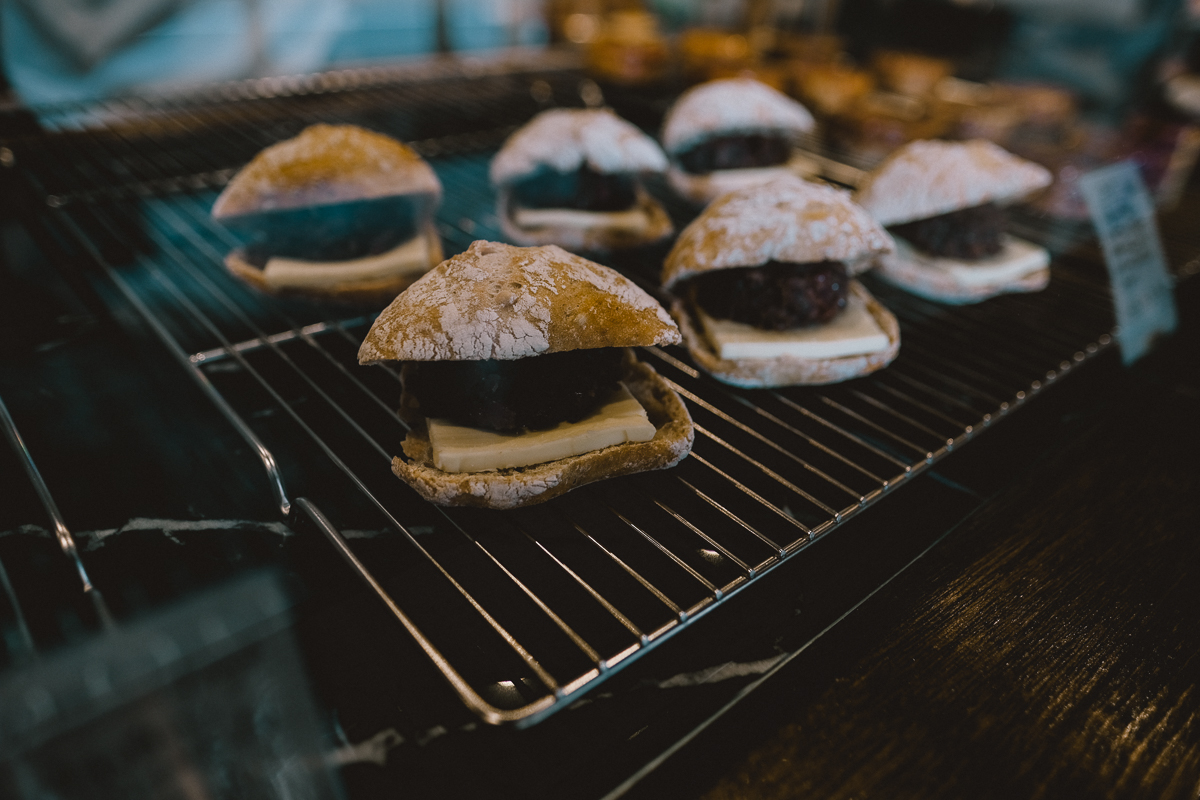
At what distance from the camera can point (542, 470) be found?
78.5 inches

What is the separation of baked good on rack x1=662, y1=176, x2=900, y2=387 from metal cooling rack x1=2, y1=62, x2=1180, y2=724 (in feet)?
0.35

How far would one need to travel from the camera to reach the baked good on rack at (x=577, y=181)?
3.42 m

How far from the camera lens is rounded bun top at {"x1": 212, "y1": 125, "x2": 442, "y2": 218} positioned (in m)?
2.90

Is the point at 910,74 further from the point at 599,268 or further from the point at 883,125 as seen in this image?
the point at 599,268

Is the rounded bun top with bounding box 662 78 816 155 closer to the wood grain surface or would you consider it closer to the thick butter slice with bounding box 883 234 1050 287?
the thick butter slice with bounding box 883 234 1050 287

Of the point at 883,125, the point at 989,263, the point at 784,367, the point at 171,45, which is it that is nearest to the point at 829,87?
the point at 883,125

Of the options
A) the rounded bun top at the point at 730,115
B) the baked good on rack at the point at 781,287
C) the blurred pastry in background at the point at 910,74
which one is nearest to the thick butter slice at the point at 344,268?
the baked good on rack at the point at 781,287

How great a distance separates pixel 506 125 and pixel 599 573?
148 inches

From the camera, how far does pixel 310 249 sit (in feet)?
9.90

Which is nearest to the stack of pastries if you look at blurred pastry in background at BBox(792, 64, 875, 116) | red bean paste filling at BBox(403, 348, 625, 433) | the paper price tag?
red bean paste filling at BBox(403, 348, 625, 433)

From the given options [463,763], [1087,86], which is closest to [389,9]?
[1087,86]

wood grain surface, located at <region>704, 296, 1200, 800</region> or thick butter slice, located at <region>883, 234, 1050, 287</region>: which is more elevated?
thick butter slice, located at <region>883, 234, 1050, 287</region>

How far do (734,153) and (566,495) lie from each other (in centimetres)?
273

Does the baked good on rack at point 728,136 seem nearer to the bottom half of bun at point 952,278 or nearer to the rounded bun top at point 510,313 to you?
the bottom half of bun at point 952,278
